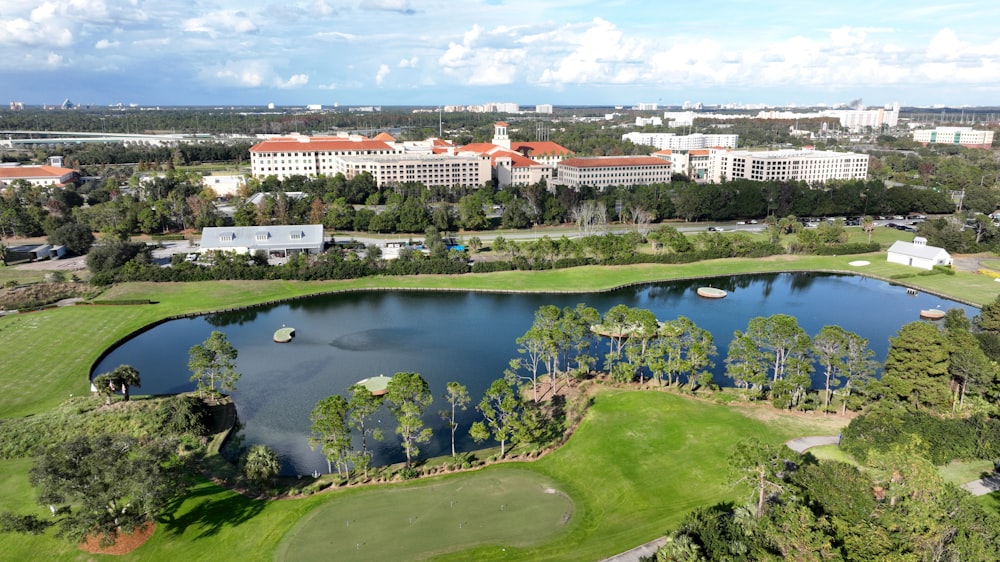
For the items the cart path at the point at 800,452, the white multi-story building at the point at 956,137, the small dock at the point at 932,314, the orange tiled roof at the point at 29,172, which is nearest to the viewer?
the cart path at the point at 800,452

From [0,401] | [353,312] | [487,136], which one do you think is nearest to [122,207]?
[353,312]

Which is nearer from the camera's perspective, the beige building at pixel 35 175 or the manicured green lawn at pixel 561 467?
the manicured green lawn at pixel 561 467

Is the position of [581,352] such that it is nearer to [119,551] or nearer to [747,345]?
[747,345]

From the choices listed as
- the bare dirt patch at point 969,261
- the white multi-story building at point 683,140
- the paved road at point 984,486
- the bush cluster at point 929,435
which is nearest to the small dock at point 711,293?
the bare dirt patch at point 969,261

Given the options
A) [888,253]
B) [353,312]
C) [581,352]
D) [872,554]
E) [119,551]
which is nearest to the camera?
[872,554]

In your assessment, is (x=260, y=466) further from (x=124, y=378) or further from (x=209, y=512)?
(x=124, y=378)

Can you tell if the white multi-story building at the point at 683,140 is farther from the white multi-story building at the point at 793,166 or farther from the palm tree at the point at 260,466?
the palm tree at the point at 260,466

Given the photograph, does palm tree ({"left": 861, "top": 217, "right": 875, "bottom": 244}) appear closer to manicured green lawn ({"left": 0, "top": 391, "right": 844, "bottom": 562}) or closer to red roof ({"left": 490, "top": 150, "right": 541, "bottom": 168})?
red roof ({"left": 490, "top": 150, "right": 541, "bottom": 168})
